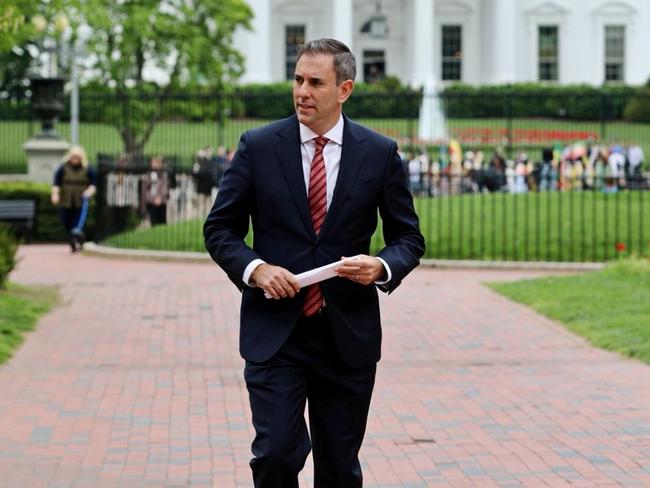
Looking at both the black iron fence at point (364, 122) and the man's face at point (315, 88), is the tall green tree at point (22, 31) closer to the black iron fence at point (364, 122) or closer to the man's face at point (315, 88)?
the black iron fence at point (364, 122)

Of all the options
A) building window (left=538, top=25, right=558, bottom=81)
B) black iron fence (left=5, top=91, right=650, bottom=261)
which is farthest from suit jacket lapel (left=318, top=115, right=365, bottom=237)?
building window (left=538, top=25, right=558, bottom=81)

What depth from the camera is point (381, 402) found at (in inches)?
346

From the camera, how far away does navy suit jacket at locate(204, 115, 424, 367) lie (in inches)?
197

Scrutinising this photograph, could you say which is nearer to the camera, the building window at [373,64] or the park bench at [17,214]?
the park bench at [17,214]

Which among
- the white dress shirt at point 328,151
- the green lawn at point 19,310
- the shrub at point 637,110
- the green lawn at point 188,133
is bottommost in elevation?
the green lawn at point 19,310

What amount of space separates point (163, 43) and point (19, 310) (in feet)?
76.4

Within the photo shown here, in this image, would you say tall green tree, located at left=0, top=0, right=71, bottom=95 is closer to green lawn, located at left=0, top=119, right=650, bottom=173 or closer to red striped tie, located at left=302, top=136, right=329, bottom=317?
green lawn, located at left=0, top=119, right=650, bottom=173

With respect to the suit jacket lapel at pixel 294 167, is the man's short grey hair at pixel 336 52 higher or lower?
higher

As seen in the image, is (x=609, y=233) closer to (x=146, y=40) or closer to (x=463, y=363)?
(x=463, y=363)

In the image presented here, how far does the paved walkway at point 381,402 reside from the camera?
23.0 feet

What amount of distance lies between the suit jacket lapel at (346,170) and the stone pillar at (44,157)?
21931 millimetres

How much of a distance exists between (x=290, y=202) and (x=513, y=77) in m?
58.4

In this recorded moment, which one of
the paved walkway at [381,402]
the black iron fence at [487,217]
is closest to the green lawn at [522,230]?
the black iron fence at [487,217]

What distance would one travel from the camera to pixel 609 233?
18.6 metres
